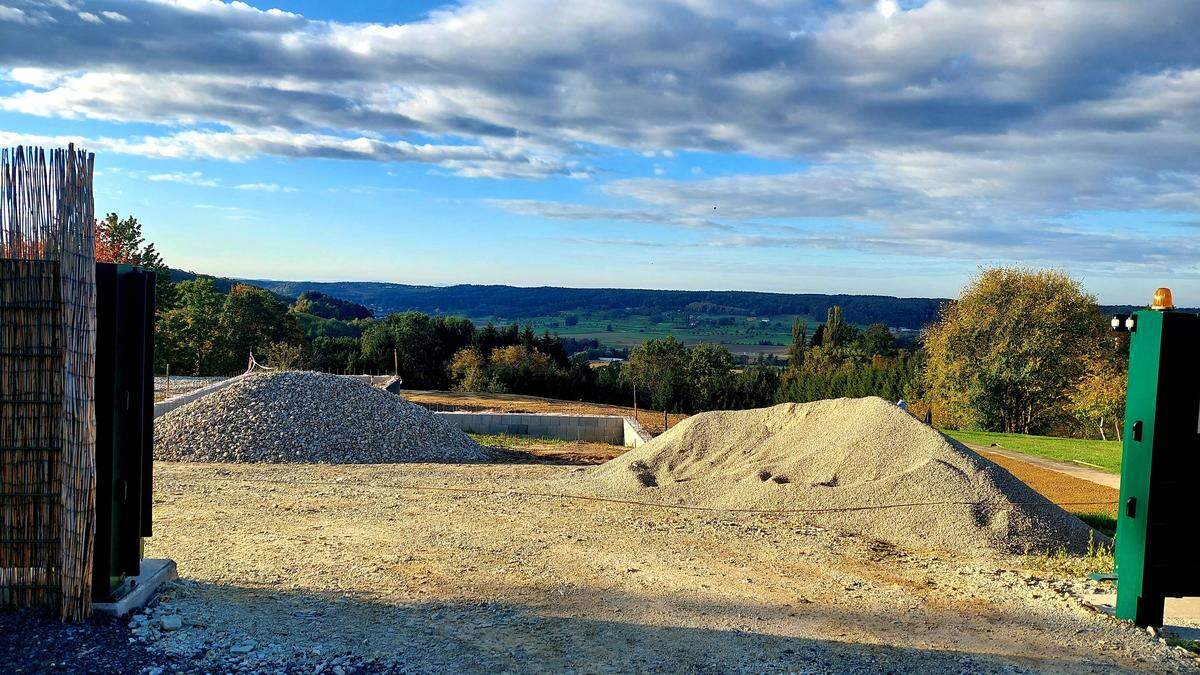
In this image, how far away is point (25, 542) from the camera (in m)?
4.72

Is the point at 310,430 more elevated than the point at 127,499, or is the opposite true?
the point at 127,499

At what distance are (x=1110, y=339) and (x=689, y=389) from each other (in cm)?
2533

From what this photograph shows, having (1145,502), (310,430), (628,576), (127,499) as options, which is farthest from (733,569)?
(310,430)

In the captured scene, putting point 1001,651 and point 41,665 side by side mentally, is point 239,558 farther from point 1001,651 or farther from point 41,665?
point 1001,651

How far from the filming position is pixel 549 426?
19.7 metres

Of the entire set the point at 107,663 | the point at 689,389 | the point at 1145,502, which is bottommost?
the point at 689,389

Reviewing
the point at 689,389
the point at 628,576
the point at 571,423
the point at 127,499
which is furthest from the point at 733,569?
the point at 689,389

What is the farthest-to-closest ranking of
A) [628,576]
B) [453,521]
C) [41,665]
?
[453,521] → [628,576] → [41,665]

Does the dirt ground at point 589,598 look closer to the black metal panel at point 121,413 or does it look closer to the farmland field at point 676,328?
the black metal panel at point 121,413

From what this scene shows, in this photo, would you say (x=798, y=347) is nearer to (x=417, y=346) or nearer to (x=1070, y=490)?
(x=417, y=346)

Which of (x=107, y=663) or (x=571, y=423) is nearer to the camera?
(x=107, y=663)

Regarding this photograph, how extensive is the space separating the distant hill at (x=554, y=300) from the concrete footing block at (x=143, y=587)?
102 meters

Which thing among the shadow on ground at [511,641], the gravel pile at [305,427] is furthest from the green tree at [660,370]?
the shadow on ground at [511,641]

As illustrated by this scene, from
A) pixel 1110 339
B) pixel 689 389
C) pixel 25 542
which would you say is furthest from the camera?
pixel 689 389
